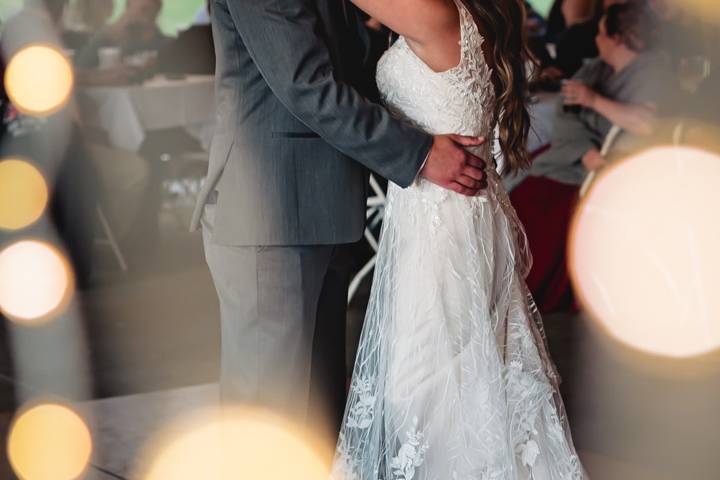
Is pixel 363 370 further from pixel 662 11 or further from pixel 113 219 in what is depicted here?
pixel 113 219

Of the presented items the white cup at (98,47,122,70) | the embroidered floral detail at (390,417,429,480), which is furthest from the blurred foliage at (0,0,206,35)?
the embroidered floral detail at (390,417,429,480)

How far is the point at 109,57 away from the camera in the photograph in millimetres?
6125

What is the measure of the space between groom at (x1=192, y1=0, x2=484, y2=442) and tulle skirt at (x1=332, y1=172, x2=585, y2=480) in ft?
0.37

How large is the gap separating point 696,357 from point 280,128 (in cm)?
266

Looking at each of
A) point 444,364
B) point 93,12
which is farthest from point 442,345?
point 93,12

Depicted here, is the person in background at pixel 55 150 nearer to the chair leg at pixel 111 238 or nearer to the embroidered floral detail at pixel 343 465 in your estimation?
the chair leg at pixel 111 238

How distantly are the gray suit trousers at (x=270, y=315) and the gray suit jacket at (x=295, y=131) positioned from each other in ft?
0.15

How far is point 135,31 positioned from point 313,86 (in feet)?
15.0

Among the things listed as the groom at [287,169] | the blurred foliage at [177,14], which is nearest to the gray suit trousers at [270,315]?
the groom at [287,169]

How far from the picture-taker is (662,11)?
5.17m

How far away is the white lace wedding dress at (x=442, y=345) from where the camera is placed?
2.42 metres

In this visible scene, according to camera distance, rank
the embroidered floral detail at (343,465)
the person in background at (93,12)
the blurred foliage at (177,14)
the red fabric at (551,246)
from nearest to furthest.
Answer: the embroidered floral detail at (343,465)
the red fabric at (551,246)
the person in background at (93,12)
the blurred foliage at (177,14)

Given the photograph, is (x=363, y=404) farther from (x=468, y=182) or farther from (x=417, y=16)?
(x=417, y=16)

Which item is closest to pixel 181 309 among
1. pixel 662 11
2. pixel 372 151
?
pixel 662 11
